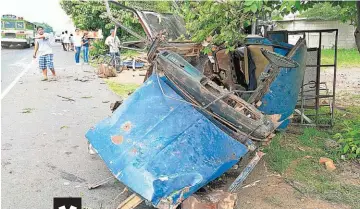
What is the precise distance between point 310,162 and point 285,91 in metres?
1.47

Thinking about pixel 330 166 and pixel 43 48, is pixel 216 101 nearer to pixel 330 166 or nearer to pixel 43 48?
pixel 330 166

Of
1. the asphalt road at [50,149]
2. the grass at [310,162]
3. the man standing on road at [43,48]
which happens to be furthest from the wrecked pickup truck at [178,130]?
the man standing on road at [43,48]

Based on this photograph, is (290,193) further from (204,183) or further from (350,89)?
(350,89)

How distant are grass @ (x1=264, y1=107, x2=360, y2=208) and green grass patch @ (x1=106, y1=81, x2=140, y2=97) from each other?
5.18 m

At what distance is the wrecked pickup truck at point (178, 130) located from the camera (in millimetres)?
3445

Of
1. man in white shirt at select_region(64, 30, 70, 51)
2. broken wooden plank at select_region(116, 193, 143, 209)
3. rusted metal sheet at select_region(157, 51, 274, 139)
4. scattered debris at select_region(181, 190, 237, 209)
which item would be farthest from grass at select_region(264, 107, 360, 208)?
man in white shirt at select_region(64, 30, 70, 51)

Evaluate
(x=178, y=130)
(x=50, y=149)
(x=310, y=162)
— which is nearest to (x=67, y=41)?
(x=50, y=149)

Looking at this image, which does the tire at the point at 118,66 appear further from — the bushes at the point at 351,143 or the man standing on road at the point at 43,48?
the bushes at the point at 351,143

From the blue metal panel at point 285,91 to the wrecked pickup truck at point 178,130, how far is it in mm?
1431

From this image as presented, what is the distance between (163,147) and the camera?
365cm

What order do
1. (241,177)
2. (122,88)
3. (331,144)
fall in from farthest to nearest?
(122,88)
(331,144)
(241,177)

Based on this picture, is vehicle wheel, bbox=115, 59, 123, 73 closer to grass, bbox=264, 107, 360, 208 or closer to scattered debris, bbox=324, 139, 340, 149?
grass, bbox=264, 107, 360, 208

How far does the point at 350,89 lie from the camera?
1166 centimetres

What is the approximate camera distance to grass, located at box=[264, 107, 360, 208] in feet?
14.4
